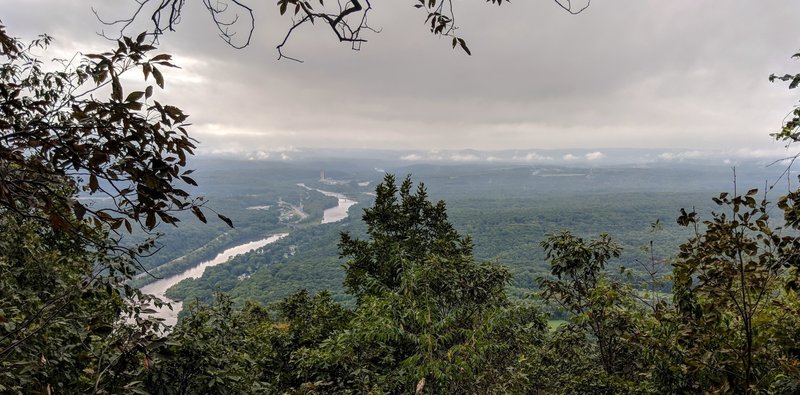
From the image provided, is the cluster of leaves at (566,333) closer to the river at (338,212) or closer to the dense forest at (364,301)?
the dense forest at (364,301)

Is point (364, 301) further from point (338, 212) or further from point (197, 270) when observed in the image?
point (338, 212)

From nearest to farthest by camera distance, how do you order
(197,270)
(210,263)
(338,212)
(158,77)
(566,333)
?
(158,77) → (566,333) → (197,270) → (210,263) → (338,212)

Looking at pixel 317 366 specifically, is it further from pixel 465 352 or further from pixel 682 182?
pixel 682 182

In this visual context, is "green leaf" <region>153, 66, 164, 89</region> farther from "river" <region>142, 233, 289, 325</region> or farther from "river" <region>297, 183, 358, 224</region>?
"river" <region>297, 183, 358, 224</region>

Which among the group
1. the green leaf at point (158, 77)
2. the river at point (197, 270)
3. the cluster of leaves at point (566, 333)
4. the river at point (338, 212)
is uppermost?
the green leaf at point (158, 77)

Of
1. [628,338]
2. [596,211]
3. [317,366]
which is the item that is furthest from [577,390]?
[596,211]

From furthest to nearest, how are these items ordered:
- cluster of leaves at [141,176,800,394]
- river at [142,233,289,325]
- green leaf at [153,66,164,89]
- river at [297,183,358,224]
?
1. river at [297,183,358,224]
2. river at [142,233,289,325]
3. cluster of leaves at [141,176,800,394]
4. green leaf at [153,66,164,89]

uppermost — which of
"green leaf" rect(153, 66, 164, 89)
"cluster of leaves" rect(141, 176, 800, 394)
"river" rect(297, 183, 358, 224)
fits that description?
"green leaf" rect(153, 66, 164, 89)

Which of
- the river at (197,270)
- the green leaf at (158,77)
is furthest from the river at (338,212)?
the green leaf at (158,77)

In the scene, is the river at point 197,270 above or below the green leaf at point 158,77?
below

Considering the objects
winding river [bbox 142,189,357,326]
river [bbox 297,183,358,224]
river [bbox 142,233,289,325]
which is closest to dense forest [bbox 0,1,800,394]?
winding river [bbox 142,189,357,326]

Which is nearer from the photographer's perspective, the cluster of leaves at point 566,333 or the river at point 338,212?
the cluster of leaves at point 566,333

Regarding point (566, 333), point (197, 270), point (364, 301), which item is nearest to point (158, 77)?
point (364, 301)
